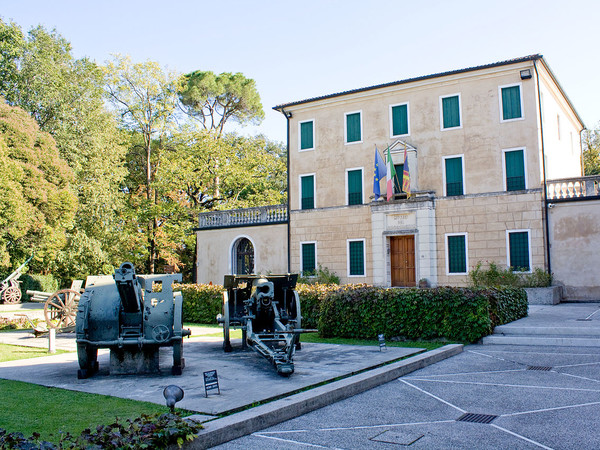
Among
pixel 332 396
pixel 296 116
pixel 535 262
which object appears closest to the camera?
pixel 332 396

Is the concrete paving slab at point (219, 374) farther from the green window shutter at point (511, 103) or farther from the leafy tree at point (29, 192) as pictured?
the leafy tree at point (29, 192)

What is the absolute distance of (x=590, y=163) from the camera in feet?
130

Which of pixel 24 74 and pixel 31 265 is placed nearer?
pixel 24 74

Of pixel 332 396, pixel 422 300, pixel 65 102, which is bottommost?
pixel 332 396

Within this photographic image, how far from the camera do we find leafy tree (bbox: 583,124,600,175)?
128ft

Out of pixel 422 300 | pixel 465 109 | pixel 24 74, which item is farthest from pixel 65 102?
pixel 422 300

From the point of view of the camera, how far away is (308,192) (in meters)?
28.0

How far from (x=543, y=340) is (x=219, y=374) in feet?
23.7

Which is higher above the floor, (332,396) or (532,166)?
(532,166)

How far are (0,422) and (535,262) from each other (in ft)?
68.0

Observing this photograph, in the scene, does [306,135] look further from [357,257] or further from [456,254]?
[456,254]

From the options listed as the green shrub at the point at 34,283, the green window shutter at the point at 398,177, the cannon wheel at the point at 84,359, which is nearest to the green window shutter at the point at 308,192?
the green window shutter at the point at 398,177

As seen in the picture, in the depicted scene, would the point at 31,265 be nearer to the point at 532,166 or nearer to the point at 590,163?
the point at 532,166

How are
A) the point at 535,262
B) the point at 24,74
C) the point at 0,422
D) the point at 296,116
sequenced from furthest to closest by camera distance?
the point at 24,74
the point at 296,116
the point at 535,262
the point at 0,422
